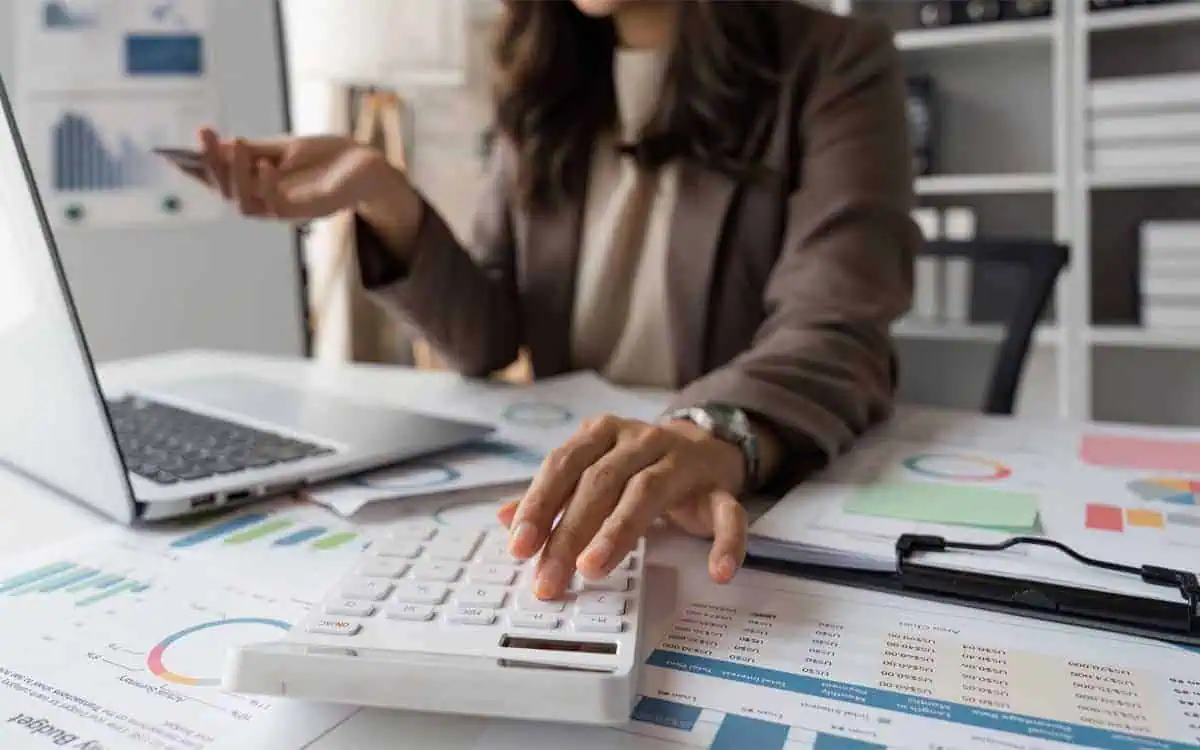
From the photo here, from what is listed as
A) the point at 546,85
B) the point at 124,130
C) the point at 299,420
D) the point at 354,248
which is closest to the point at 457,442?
the point at 299,420

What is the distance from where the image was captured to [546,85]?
1.08 m

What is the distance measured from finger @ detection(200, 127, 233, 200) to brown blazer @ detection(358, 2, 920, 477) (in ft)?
0.44

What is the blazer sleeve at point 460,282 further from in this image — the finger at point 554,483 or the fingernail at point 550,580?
the fingernail at point 550,580

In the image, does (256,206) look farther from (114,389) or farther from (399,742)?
(399,742)

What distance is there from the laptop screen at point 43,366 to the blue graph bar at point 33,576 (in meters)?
0.05

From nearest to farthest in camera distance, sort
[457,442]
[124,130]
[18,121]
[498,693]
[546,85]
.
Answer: [498,693], [18,121], [457,442], [546,85], [124,130]

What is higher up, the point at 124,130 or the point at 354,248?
the point at 124,130

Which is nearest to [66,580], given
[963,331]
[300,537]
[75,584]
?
[75,584]

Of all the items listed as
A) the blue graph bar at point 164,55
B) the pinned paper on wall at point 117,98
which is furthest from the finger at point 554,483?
the blue graph bar at point 164,55

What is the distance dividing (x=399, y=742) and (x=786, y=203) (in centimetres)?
73

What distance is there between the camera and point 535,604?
383mm

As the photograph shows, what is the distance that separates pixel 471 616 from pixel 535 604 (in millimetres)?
27

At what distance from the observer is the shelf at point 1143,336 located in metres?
1.83

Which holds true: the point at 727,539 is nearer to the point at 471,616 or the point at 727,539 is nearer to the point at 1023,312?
the point at 471,616
